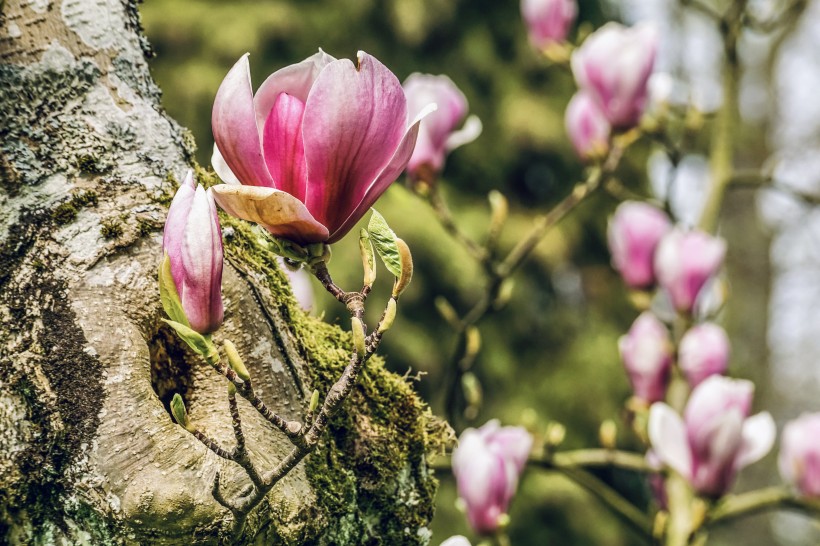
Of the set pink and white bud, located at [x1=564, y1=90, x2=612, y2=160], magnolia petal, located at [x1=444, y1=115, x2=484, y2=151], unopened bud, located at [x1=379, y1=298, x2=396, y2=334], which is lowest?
unopened bud, located at [x1=379, y1=298, x2=396, y2=334]

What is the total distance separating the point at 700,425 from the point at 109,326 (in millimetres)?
916

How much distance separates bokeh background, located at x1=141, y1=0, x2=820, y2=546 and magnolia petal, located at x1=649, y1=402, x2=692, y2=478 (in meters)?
2.14

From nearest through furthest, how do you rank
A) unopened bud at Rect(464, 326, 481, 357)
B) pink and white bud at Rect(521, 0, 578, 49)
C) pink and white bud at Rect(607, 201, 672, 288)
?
unopened bud at Rect(464, 326, 481, 357) < pink and white bud at Rect(607, 201, 672, 288) < pink and white bud at Rect(521, 0, 578, 49)

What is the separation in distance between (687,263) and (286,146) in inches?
46.4

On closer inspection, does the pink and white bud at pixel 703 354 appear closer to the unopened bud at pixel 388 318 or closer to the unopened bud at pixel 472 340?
the unopened bud at pixel 472 340

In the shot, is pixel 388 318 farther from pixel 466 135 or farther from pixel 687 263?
pixel 687 263

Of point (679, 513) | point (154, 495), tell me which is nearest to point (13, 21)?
point (154, 495)

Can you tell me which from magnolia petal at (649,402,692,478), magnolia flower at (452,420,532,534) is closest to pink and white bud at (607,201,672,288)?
magnolia petal at (649,402,692,478)

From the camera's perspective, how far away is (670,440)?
1.31 metres

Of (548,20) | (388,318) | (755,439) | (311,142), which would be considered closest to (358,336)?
(388,318)

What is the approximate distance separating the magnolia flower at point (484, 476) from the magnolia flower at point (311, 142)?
0.70 meters

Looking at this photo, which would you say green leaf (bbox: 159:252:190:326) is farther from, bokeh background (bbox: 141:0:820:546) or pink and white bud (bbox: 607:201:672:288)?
bokeh background (bbox: 141:0:820:546)

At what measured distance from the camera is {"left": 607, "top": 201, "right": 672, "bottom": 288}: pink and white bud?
1.75 meters

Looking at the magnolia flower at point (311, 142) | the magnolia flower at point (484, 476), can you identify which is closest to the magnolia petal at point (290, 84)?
the magnolia flower at point (311, 142)
